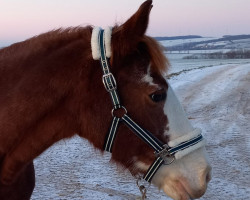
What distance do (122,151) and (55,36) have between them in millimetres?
914

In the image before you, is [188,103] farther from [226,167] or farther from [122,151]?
[122,151]

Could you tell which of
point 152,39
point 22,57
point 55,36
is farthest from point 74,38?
point 152,39

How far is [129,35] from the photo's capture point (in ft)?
6.75

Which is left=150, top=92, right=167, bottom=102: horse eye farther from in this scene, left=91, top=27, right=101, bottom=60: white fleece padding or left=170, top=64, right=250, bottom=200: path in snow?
left=170, top=64, right=250, bottom=200: path in snow

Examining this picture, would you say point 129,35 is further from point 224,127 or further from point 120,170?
point 224,127

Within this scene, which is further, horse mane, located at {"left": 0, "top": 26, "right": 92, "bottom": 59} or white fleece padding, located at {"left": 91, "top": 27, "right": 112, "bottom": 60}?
horse mane, located at {"left": 0, "top": 26, "right": 92, "bottom": 59}

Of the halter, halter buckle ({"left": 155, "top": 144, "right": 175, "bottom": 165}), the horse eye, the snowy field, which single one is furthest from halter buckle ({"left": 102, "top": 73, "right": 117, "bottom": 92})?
the snowy field

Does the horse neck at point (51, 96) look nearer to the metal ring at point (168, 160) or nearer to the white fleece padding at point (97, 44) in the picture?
the white fleece padding at point (97, 44)

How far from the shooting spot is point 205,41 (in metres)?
88.2

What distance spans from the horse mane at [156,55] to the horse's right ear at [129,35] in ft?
0.21

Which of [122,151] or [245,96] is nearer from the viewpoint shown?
[122,151]

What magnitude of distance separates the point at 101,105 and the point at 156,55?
466 millimetres

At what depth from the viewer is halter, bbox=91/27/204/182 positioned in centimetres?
207

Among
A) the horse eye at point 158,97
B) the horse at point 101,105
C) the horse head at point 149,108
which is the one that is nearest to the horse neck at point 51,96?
the horse at point 101,105
